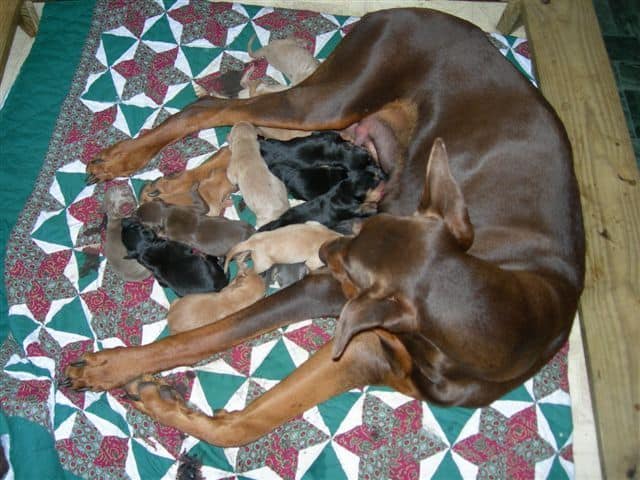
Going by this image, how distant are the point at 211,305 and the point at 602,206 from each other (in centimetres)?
207

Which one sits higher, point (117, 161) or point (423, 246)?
point (423, 246)

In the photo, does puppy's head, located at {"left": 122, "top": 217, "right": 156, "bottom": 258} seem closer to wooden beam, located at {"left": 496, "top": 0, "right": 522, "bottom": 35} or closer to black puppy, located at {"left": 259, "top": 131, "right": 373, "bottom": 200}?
black puppy, located at {"left": 259, "top": 131, "right": 373, "bottom": 200}

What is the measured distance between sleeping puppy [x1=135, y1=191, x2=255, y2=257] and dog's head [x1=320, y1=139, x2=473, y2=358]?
1050mm

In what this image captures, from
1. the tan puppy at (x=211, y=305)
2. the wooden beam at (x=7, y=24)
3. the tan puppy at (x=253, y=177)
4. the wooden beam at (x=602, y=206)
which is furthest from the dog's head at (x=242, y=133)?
the wooden beam at (x=602, y=206)

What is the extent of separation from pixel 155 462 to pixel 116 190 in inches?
57.1

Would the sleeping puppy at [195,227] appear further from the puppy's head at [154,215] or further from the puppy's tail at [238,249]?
the puppy's tail at [238,249]

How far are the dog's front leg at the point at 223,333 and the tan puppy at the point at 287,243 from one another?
0.78 ft

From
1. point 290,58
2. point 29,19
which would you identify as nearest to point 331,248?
point 290,58

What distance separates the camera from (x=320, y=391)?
2.79m

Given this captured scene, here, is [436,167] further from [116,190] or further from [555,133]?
[116,190]

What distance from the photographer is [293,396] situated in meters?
2.75

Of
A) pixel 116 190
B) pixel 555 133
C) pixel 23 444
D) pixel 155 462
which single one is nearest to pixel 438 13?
pixel 555 133

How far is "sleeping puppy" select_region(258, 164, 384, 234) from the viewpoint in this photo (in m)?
3.26

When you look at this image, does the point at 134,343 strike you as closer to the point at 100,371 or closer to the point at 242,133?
the point at 100,371
